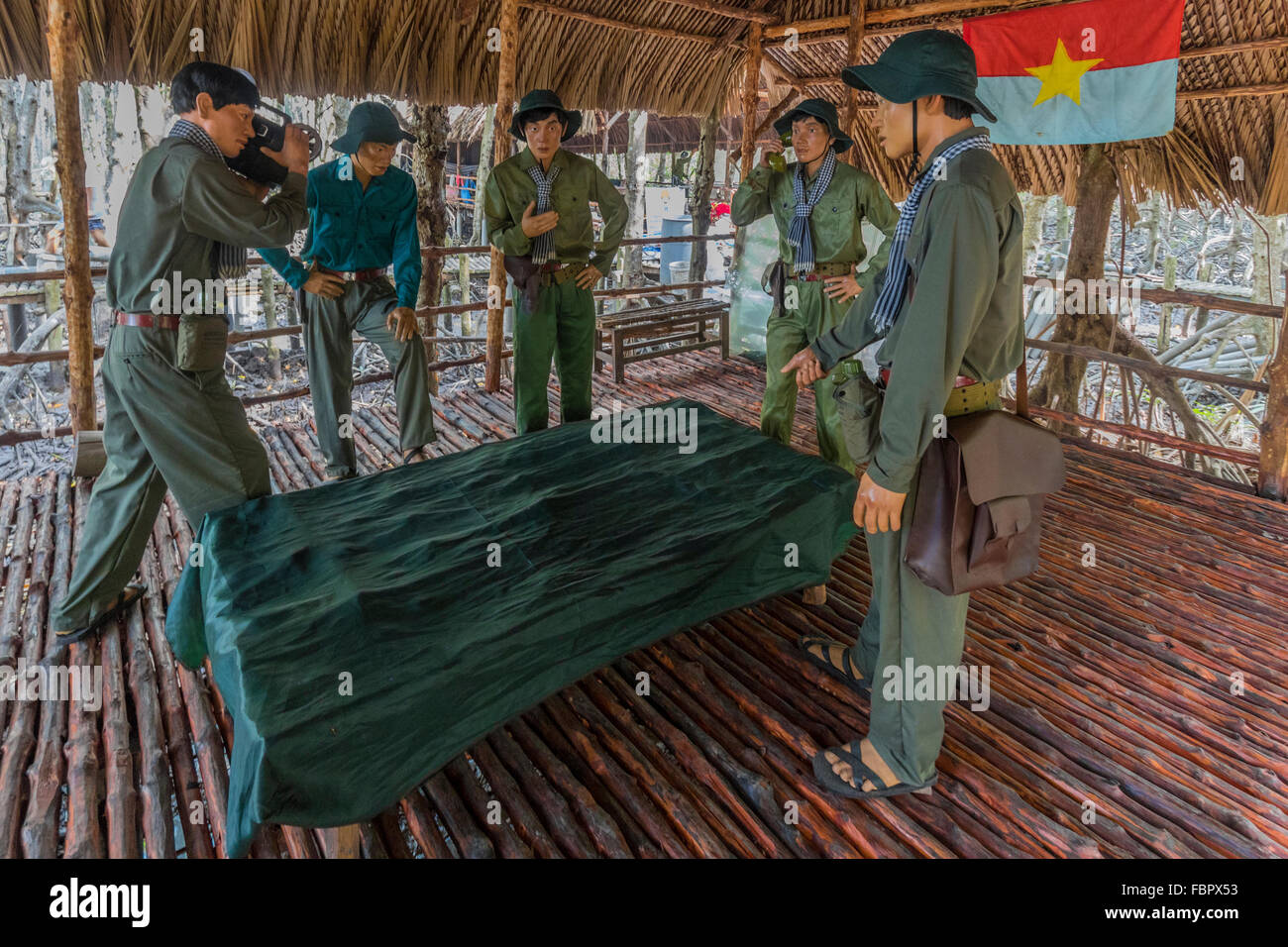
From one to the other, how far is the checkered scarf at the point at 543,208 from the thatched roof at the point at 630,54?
1882mm

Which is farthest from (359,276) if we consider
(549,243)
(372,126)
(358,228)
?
(549,243)

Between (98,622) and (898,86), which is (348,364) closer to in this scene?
(98,622)

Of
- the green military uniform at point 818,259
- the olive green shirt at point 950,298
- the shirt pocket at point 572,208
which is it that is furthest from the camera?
the shirt pocket at point 572,208

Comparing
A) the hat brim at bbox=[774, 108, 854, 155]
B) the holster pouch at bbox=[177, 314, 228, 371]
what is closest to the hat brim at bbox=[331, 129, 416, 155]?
the holster pouch at bbox=[177, 314, 228, 371]

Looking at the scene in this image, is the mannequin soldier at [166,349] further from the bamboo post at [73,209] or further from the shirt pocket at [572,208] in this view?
the shirt pocket at [572,208]

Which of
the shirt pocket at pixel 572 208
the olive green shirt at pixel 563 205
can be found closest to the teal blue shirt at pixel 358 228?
the olive green shirt at pixel 563 205

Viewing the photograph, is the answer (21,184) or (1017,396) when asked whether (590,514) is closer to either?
(1017,396)

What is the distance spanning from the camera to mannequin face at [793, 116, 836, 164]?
3.79 meters

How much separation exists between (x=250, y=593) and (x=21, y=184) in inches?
560

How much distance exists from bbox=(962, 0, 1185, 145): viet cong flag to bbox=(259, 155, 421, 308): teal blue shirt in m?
3.68

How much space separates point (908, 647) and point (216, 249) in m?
2.65

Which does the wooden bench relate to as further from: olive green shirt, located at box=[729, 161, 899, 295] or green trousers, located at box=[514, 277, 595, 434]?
olive green shirt, located at box=[729, 161, 899, 295]

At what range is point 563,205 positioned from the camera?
418 cm

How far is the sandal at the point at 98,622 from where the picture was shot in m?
2.67
